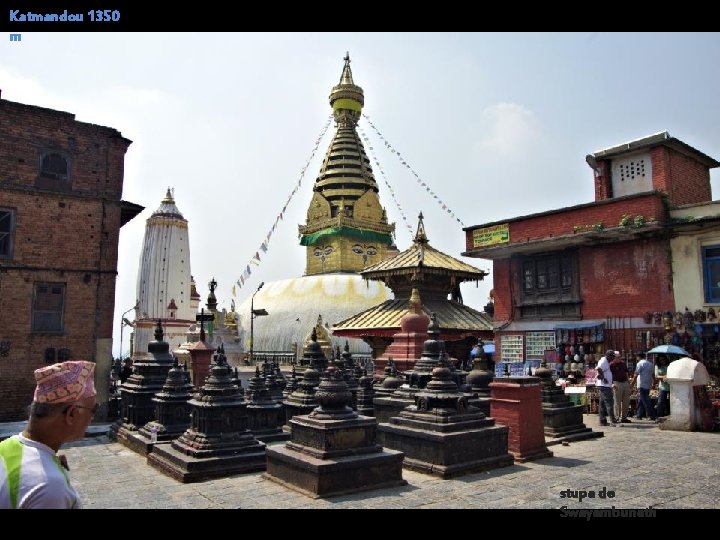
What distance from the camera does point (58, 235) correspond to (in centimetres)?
1485

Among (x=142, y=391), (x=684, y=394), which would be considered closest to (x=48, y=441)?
(x=142, y=391)

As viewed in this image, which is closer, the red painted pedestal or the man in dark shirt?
the man in dark shirt

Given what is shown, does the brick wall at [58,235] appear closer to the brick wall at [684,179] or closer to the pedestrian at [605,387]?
the pedestrian at [605,387]

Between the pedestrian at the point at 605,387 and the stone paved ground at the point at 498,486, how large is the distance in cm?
262

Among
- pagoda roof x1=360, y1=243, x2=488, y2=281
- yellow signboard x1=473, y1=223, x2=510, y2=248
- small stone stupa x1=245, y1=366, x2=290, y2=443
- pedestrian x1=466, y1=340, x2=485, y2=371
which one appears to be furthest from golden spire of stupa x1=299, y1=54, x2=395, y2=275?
small stone stupa x1=245, y1=366, x2=290, y2=443

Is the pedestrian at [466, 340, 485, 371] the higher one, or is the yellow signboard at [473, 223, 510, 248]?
the yellow signboard at [473, 223, 510, 248]

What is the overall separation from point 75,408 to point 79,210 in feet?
46.1

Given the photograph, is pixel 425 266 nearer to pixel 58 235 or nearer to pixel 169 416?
pixel 58 235

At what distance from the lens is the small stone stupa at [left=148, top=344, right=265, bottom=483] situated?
7.54 m

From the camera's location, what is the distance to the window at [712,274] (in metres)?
13.0

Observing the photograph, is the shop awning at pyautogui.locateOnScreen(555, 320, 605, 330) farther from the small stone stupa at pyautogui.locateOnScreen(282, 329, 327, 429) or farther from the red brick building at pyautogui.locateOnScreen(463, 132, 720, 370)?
the small stone stupa at pyautogui.locateOnScreen(282, 329, 327, 429)

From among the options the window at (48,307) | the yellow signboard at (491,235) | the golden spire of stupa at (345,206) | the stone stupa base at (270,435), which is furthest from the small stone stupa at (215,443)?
the golden spire of stupa at (345,206)
